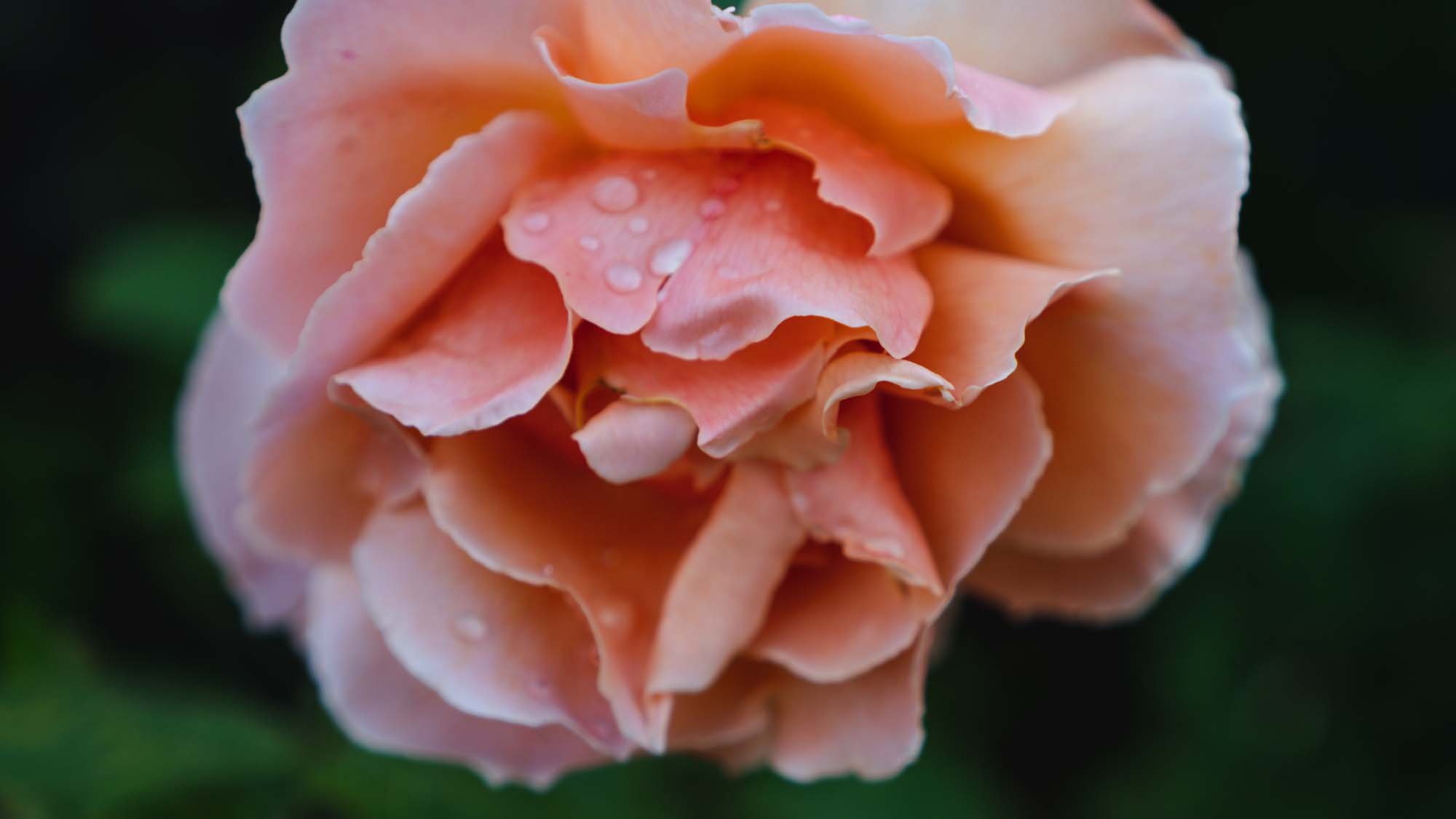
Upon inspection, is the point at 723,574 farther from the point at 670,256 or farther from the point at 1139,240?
the point at 1139,240

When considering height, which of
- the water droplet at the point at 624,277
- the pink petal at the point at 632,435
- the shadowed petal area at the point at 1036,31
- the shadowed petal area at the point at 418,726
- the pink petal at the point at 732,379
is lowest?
the shadowed petal area at the point at 418,726

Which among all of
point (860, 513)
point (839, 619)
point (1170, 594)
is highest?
point (860, 513)

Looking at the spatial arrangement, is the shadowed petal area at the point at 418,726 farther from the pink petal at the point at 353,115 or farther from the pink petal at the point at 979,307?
the pink petal at the point at 979,307

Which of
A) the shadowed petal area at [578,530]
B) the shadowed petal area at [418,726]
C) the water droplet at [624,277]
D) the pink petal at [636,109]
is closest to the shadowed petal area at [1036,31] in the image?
the pink petal at [636,109]

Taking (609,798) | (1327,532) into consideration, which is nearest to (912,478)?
(609,798)

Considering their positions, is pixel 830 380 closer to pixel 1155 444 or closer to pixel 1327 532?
pixel 1155 444

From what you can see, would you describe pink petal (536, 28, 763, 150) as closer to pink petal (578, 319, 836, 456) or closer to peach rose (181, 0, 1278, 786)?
peach rose (181, 0, 1278, 786)

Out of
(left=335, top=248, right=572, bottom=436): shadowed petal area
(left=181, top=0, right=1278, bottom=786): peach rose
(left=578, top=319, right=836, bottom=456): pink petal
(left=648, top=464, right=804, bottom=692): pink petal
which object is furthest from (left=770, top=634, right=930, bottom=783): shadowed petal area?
(left=335, top=248, right=572, bottom=436): shadowed petal area

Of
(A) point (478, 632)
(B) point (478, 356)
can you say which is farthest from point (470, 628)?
(B) point (478, 356)
